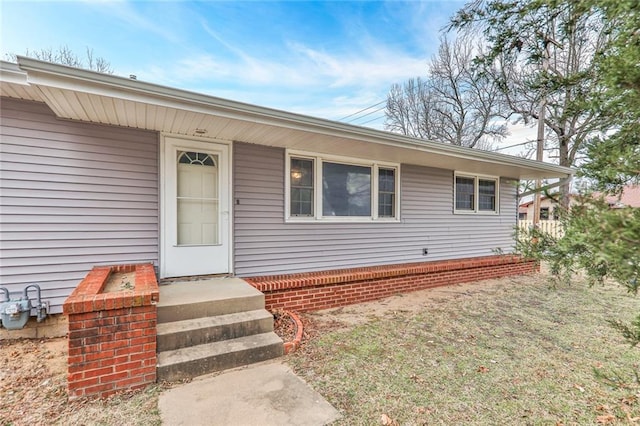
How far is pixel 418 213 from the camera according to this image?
6.51 meters

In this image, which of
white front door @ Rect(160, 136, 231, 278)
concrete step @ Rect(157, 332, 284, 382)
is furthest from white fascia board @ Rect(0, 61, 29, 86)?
concrete step @ Rect(157, 332, 284, 382)

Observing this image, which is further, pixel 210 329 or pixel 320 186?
pixel 320 186

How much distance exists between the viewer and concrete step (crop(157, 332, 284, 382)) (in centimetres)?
269

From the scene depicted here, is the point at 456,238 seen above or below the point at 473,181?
below

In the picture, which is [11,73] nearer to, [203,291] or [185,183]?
[185,183]

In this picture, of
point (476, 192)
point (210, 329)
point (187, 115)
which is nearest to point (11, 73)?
point (187, 115)

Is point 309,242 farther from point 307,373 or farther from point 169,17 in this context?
point 169,17

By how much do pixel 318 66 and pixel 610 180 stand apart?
12995 millimetres

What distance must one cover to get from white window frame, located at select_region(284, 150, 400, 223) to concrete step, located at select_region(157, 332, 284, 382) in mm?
2236

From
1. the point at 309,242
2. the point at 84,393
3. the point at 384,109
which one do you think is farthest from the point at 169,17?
the point at 384,109

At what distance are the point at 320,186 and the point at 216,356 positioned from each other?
316cm

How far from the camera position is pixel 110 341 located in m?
2.52

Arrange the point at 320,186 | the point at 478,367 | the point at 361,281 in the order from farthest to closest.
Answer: the point at 320,186 < the point at 361,281 < the point at 478,367

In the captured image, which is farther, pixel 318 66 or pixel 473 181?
pixel 318 66
